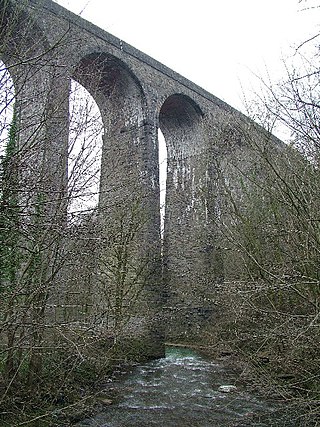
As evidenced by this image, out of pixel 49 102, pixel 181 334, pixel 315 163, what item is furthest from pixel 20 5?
pixel 181 334

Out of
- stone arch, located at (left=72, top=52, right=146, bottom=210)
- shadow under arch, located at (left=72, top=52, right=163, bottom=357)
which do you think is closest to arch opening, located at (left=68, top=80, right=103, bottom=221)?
shadow under arch, located at (left=72, top=52, right=163, bottom=357)

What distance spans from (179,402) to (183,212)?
6744 millimetres

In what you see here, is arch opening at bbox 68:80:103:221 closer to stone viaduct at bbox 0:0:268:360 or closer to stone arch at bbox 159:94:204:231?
stone viaduct at bbox 0:0:268:360

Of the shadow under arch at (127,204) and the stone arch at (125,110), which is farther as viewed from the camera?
the stone arch at (125,110)

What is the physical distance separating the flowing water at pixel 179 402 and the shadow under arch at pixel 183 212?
299 centimetres

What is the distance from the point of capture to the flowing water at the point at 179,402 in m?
5.19

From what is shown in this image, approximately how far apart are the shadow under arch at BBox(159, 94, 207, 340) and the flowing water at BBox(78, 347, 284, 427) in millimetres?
2989

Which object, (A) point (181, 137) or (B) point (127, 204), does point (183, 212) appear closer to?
(A) point (181, 137)

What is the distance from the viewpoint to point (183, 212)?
1237 centimetres

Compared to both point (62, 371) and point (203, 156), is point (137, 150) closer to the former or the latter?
point (203, 156)

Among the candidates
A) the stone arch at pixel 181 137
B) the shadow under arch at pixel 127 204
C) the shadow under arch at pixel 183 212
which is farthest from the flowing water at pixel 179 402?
the stone arch at pixel 181 137

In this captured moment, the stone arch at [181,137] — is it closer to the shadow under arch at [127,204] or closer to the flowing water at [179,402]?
the shadow under arch at [127,204]

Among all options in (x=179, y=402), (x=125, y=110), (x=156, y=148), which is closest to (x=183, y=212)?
(x=156, y=148)

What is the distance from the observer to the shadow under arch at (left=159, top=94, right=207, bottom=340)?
1152 centimetres
